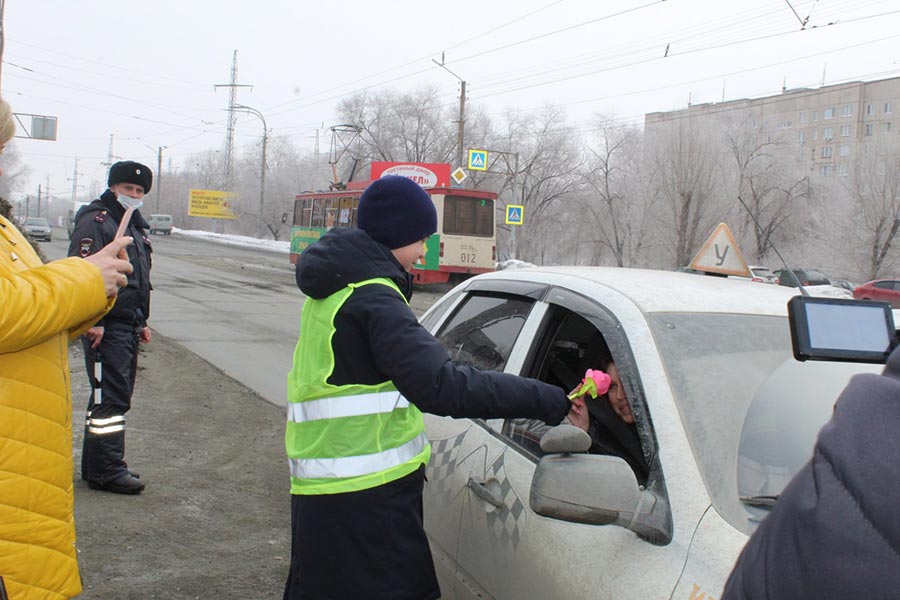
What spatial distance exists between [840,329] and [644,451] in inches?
30.8

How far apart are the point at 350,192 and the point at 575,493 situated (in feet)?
87.1

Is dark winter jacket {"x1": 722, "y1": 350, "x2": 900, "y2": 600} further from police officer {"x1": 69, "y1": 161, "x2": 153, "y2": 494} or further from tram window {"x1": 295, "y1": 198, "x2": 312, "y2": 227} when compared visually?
tram window {"x1": 295, "y1": 198, "x2": 312, "y2": 227}

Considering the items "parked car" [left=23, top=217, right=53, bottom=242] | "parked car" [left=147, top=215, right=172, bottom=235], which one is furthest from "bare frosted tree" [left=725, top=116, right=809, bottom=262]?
"parked car" [left=147, top=215, right=172, bottom=235]

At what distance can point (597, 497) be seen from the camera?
1884 millimetres

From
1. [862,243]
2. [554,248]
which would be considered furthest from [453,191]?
[554,248]

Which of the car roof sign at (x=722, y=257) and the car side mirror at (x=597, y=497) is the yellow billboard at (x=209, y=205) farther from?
the car side mirror at (x=597, y=497)

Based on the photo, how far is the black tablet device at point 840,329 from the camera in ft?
4.87

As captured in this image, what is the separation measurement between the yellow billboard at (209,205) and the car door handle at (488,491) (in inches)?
3149

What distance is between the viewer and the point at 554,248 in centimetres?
5581

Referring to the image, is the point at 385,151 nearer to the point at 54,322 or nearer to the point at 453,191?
the point at 453,191

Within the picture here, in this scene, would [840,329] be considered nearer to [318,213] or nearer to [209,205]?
[318,213]

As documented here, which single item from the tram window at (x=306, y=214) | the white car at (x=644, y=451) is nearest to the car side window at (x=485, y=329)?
the white car at (x=644, y=451)

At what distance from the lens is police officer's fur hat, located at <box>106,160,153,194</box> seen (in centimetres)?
461

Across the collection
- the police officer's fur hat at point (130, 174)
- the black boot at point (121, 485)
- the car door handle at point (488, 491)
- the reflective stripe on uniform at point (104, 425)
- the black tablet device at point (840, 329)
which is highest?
the police officer's fur hat at point (130, 174)
